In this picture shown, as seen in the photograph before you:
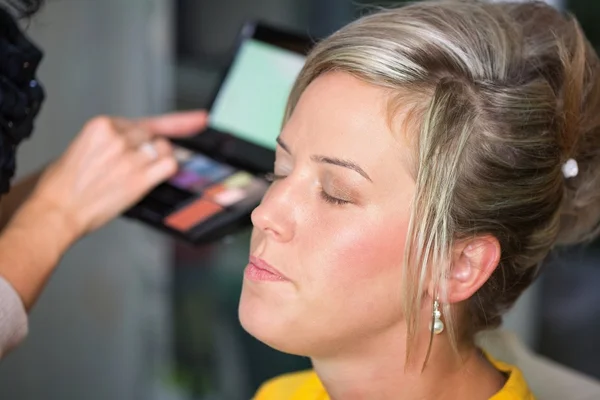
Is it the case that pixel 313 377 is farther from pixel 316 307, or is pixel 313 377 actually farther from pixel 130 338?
pixel 130 338

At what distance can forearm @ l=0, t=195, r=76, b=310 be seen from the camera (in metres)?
0.96

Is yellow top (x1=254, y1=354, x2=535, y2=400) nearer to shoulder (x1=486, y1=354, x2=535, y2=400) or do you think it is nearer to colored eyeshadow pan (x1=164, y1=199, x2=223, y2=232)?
shoulder (x1=486, y1=354, x2=535, y2=400)

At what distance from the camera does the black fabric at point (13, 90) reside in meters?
0.97

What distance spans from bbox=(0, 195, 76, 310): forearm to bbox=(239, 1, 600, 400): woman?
25 centimetres

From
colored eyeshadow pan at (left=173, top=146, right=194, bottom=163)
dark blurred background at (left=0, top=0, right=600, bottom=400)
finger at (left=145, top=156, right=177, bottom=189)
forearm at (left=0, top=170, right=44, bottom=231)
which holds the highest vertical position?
finger at (left=145, top=156, right=177, bottom=189)

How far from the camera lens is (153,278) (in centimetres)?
201

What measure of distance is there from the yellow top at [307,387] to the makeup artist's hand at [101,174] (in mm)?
292

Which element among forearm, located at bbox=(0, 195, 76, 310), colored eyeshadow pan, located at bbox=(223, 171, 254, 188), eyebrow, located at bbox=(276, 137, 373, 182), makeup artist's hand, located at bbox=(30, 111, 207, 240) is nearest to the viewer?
eyebrow, located at bbox=(276, 137, 373, 182)

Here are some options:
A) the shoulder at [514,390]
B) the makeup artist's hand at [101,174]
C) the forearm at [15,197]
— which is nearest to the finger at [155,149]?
the makeup artist's hand at [101,174]

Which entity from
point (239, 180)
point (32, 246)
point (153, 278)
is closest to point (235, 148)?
point (239, 180)

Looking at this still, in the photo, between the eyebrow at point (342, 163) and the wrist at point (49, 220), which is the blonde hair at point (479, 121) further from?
the wrist at point (49, 220)

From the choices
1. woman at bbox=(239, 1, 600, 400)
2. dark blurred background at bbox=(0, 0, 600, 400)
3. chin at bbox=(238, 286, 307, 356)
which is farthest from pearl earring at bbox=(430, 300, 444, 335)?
dark blurred background at bbox=(0, 0, 600, 400)

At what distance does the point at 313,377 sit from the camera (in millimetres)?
1090

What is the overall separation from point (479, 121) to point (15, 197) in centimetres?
61
